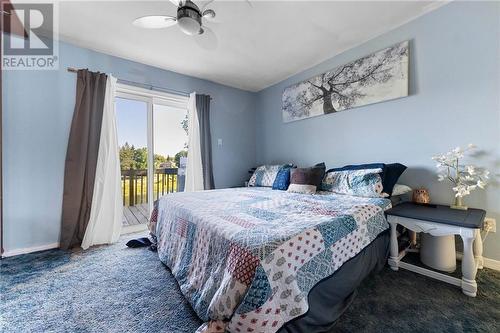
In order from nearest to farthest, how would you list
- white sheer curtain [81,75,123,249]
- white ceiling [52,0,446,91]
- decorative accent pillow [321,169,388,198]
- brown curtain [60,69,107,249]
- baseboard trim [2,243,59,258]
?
white ceiling [52,0,446,91] < decorative accent pillow [321,169,388,198] < baseboard trim [2,243,59,258] < brown curtain [60,69,107,249] < white sheer curtain [81,75,123,249]

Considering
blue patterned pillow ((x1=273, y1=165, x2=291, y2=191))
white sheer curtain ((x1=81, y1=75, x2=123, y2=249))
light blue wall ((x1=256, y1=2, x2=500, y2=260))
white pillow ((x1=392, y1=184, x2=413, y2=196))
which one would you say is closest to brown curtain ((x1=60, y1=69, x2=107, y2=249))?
white sheer curtain ((x1=81, y1=75, x2=123, y2=249))

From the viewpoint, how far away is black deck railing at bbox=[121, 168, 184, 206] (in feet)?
10.3

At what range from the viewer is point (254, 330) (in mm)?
899

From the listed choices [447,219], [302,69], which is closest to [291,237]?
[447,219]

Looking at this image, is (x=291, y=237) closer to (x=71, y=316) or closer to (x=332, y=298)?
(x=332, y=298)

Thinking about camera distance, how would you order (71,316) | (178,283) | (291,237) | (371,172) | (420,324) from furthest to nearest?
(371,172)
(178,283)
(71,316)
(420,324)
(291,237)

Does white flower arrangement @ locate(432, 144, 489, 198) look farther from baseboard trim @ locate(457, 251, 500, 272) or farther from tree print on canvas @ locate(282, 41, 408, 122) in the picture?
tree print on canvas @ locate(282, 41, 408, 122)

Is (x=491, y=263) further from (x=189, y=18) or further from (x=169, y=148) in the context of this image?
(x=169, y=148)

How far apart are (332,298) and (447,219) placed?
3.59 feet

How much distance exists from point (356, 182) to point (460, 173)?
2.83 ft

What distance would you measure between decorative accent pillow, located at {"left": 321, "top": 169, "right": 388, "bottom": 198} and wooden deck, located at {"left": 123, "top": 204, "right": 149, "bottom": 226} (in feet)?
8.96

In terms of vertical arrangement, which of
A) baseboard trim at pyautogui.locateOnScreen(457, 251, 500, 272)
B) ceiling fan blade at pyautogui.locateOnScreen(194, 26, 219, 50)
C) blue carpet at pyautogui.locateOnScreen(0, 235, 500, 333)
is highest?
ceiling fan blade at pyautogui.locateOnScreen(194, 26, 219, 50)

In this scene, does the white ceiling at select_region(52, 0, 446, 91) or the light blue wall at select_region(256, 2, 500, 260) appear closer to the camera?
the light blue wall at select_region(256, 2, 500, 260)

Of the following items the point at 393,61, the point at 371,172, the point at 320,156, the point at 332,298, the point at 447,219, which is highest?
the point at 393,61
